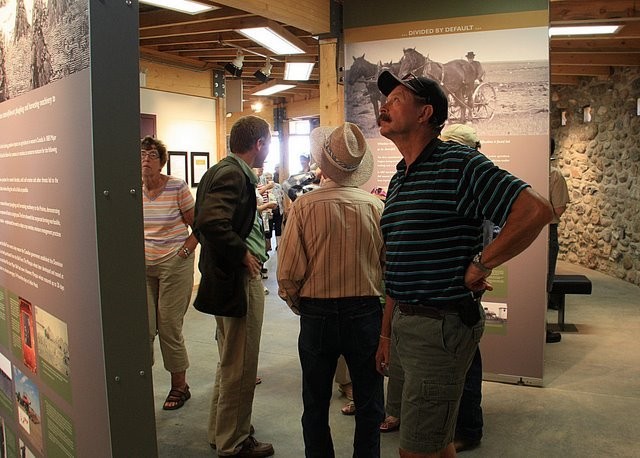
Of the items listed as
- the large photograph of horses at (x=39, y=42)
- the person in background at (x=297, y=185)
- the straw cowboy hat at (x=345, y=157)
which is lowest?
the person in background at (x=297, y=185)

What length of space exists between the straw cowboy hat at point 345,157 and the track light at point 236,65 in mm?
4479

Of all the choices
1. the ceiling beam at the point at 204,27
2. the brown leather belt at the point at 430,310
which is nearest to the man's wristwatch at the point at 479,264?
the brown leather belt at the point at 430,310

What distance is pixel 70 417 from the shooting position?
1575mm

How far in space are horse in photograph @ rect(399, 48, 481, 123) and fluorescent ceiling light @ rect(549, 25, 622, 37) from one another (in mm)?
1898

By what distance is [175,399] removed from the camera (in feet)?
12.0

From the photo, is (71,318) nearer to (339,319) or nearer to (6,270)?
(6,270)

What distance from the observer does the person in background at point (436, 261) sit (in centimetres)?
177

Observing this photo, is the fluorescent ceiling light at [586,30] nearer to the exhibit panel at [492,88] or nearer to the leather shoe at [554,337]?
the exhibit panel at [492,88]

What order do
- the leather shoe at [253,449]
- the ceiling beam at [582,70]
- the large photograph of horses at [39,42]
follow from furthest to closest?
the ceiling beam at [582,70]
the leather shoe at [253,449]
the large photograph of horses at [39,42]

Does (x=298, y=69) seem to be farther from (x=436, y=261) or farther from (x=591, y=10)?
(x=436, y=261)

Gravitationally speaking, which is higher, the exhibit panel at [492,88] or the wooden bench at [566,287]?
the exhibit panel at [492,88]

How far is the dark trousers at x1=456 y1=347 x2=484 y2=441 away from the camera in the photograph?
3.03 metres

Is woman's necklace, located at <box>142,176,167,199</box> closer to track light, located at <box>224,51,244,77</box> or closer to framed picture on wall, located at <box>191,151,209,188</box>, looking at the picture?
track light, located at <box>224,51,244,77</box>

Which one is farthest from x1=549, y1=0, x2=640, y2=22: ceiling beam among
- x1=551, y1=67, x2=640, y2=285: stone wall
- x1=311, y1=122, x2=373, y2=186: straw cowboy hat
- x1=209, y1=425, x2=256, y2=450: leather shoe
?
x1=209, y1=425, x2=256, y2=450: leather shoe
